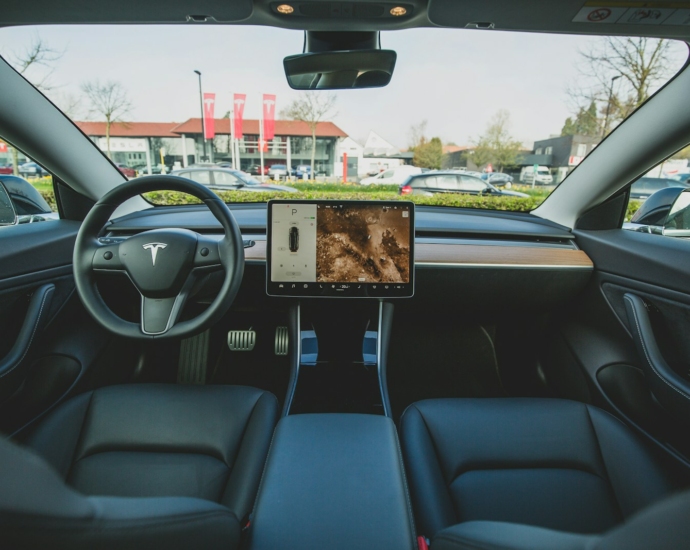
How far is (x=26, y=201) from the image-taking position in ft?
7.18

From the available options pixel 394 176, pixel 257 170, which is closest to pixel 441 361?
pixel 394 176

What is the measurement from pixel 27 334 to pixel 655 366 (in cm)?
268

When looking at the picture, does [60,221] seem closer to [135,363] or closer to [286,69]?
[135,363]

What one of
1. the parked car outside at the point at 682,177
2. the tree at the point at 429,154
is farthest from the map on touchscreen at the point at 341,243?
the tree at the point at 429,154

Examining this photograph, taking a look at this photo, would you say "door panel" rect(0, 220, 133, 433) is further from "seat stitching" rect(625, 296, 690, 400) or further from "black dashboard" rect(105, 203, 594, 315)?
"seat stitching" rect(625, 296, 690, 400)

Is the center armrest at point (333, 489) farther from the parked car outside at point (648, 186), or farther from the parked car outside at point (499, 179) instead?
the parked car outside at point (499, 179)

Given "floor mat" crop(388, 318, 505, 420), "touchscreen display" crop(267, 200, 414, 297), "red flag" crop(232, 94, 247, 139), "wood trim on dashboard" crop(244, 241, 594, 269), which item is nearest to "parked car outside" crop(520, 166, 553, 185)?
"wood trim on dashboard" crop(244, 241, 594, 269)

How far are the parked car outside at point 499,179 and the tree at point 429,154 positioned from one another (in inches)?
20.6

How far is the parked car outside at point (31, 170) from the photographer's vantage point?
2.09 meters

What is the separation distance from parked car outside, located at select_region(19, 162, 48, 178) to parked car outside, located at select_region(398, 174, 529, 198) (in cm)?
203

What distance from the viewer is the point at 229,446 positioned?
1489 mm

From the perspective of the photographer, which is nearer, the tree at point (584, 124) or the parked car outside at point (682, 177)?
the parked car outside at point (682, 177)

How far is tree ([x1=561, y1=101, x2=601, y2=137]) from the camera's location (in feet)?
7.95

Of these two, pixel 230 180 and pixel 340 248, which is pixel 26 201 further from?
pixel 340 248
